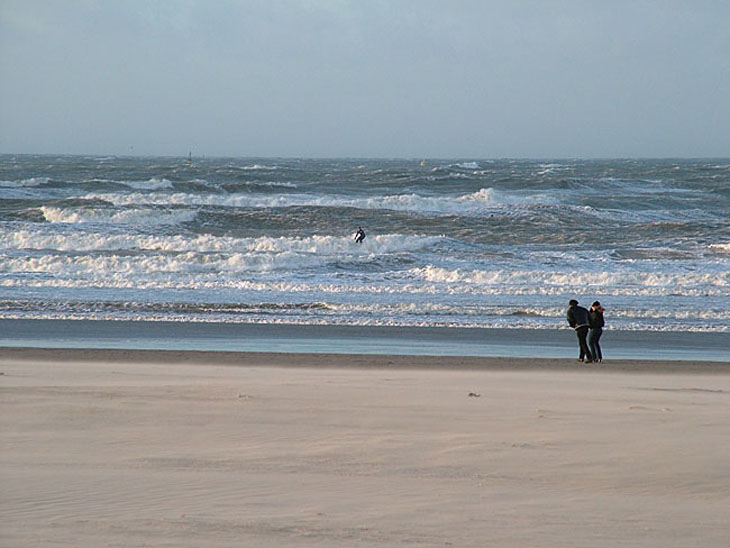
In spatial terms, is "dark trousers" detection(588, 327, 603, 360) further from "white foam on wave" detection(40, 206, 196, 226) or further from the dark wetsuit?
"white foam on wave" detection(40, 206, 196, 226)

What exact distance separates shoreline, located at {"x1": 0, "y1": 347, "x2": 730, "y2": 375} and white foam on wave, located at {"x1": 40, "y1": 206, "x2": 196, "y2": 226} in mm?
23351

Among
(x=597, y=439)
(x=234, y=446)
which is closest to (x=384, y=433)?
(x=234, y=446)

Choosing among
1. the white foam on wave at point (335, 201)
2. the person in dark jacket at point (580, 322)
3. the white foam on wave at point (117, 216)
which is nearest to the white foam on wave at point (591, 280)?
the person in dark jacket at point (580, 322)

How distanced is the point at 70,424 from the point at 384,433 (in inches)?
110

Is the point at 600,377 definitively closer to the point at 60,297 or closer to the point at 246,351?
the point at 246,351

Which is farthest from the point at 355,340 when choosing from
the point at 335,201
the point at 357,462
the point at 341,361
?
the point at 335,201

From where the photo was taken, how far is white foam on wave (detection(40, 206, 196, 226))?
36.4 m

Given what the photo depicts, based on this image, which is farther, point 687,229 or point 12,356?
point 687,229

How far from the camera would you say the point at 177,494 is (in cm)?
597

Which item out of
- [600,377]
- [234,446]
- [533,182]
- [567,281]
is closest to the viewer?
[234,446]

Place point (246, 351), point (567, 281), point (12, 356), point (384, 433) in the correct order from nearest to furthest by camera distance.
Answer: point (384, 433)
point (12, 356)
point (246, 351)
point (567, 281)

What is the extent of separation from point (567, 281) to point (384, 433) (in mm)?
14751

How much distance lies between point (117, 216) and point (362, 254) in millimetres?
13424

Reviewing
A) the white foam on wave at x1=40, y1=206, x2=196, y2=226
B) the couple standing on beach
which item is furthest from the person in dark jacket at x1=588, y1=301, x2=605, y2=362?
the white foam on wave at x1=40, y1=206, x2=196, y2=226
